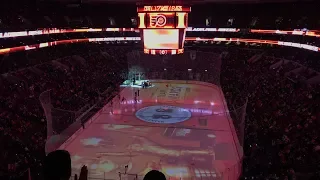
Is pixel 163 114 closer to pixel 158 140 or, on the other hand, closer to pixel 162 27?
pixel 158 140

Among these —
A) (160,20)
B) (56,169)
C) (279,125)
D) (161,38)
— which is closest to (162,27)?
(160,20)

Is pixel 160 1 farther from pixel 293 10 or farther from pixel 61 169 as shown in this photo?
pixel 293 10

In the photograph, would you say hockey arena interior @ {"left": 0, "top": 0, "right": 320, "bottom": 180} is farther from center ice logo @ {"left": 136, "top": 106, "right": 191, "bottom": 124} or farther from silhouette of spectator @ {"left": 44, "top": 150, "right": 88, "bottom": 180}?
center ice logo @ {"left": 136, "top": 106, "right": 191, "bottom": 124}

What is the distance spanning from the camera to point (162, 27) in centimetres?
1794

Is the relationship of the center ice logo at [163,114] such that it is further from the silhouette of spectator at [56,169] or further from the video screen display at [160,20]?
the silhouette of spectator at [56,169]

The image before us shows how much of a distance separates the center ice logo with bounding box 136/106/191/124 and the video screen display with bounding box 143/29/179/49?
5.87 metres

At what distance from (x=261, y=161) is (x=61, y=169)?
11799 millimetres

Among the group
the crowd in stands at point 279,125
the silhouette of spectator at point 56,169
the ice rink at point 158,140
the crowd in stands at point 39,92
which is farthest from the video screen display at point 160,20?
the silhouette of spectator at point 56,169

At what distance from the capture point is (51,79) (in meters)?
27.5

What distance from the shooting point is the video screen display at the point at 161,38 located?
60.6 ft

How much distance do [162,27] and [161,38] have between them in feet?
2.58

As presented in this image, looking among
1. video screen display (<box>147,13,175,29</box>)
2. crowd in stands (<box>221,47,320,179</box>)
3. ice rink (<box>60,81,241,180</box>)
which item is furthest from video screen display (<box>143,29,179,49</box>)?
crowd in stands (<box>221,47,320,179</box>)

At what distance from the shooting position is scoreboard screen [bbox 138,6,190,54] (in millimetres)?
17797

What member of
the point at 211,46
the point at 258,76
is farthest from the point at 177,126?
the point at 211,46
